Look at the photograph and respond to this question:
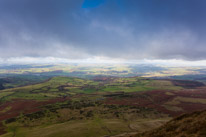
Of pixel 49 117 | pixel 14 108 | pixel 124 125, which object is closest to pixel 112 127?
pixel 124 125

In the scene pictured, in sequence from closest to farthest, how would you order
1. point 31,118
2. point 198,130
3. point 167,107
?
point 198,130 < point 31,118 < point 167,107

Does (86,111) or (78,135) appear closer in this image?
(78,135)

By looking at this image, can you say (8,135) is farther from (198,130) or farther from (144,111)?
(144,111)

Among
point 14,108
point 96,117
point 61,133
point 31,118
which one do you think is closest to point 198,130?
point 61,133

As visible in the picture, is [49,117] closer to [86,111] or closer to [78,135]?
[86,111]

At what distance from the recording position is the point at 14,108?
93500mm

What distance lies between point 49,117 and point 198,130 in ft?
253

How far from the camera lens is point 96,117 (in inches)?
2876

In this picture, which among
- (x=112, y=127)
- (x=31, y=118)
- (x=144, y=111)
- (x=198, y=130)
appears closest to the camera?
(x=198, y=130)

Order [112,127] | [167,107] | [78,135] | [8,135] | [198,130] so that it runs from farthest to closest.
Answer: [167,107] → [112,127] → [8,135] → [78,135] → [198,130]

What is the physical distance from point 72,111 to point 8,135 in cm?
3690

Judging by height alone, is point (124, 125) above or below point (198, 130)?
below

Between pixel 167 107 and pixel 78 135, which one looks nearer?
pixel 78 135

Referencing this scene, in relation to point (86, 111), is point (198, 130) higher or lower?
higher
